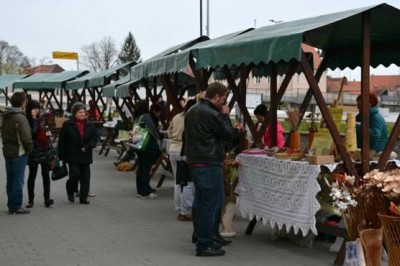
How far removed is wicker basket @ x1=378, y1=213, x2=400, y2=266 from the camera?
4.06 meters

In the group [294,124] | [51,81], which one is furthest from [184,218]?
[51,81]

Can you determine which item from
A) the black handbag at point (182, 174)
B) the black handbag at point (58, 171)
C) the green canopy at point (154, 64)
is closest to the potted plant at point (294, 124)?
the black handbag at point (182, 174)

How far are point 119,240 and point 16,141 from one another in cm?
241

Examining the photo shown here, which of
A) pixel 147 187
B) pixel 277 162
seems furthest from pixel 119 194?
pixel 277 162

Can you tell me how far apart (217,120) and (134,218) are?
10.0ft

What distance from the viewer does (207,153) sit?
6.61 metres

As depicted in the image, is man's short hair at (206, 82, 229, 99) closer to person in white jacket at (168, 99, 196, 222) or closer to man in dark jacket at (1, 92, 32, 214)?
person in white jacket at (168, 99, 196, 222)

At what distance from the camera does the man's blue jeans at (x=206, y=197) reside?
6637 mm

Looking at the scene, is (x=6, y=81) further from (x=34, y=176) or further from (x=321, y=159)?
Result: (x=321, y=159)

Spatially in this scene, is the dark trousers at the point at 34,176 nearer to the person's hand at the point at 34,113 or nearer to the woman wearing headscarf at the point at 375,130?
the person's hand at the point at 34,113

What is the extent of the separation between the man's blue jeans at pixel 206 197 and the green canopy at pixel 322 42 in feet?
4.25

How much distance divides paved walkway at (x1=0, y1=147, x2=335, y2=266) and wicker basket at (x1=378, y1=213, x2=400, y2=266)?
7.88 feet

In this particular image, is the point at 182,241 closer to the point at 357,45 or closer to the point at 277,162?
the point at 277,162

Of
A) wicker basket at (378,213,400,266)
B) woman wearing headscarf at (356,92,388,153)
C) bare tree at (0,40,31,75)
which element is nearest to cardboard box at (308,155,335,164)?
woman wearing headscarf at (356,92,388,153)
